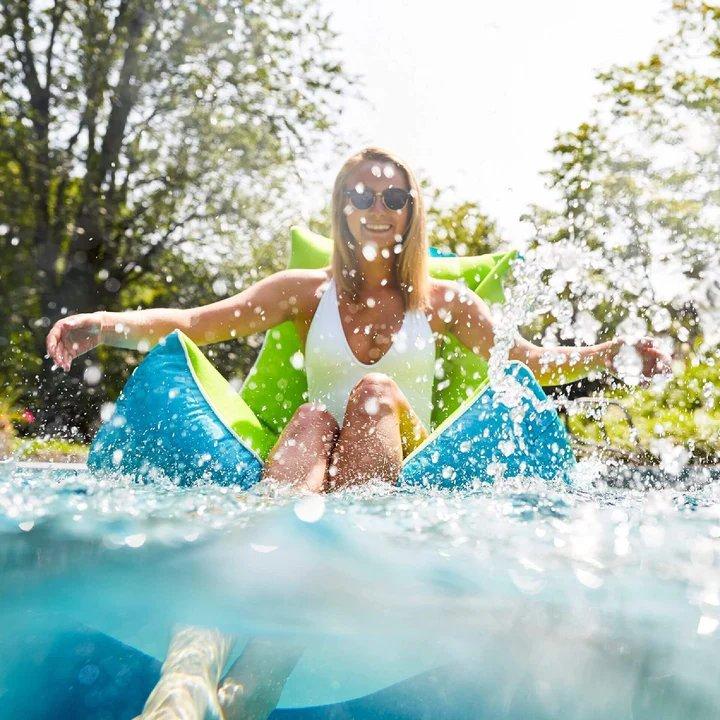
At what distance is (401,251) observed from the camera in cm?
358

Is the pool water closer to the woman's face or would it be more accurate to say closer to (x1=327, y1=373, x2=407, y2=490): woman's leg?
(x1=327, y1=373, x2=407, y2=490): woman's leg

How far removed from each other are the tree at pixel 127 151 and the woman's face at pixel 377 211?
10.0 metres

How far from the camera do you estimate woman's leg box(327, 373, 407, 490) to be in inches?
115

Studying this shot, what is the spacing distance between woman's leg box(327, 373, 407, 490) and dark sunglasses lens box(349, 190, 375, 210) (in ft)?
2.50

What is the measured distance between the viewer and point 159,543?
2.71 meters

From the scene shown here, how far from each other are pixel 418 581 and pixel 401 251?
147 centimetres

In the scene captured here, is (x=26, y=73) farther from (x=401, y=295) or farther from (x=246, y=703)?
(x=246, y=703)

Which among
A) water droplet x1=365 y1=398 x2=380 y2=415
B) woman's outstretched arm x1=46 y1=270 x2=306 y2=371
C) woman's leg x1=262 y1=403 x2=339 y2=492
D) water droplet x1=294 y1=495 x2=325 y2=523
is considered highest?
woman's outstretched arm x1=46 y1=270 x2=306 y2=371

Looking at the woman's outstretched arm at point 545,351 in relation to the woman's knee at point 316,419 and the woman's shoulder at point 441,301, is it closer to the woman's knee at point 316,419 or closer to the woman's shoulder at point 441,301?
the woman's shoulder at point 441,301

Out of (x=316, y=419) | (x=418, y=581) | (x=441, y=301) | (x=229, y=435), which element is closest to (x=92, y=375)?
(x=441, y=301)

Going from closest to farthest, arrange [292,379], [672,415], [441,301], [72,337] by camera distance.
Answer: [72,337]
[441,301]
[292,379]
[672,415]

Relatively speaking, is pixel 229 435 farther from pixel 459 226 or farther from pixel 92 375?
pixel 459 226

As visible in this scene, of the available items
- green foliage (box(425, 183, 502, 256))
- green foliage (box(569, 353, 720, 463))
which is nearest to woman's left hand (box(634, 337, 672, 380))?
green foliage (box(569, 353, 720, 463))

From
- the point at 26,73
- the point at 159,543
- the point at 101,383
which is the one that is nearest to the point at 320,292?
the point at 159,543
